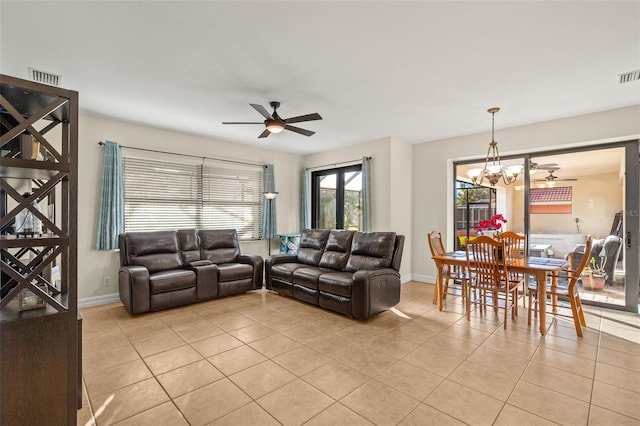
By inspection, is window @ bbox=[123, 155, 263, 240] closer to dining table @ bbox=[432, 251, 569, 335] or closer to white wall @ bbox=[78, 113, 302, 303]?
white wall @ bbox=[78, 113, 302, 303]

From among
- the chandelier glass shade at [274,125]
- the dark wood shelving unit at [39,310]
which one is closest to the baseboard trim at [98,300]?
the dark wood shelving unit at [39,310]

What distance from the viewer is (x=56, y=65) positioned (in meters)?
2.93

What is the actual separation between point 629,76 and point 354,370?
3989mm

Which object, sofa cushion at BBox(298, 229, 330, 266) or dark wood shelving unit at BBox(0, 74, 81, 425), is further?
sofa cushion at BBox(298, 229, 330, 266)

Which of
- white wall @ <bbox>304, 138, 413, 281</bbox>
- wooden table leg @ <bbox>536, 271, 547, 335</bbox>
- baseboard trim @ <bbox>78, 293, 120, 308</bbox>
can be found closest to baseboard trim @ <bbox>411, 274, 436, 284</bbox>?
white wall @ <bbox>304, 138, 413, 281</bbox>

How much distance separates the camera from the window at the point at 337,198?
6.42 meters

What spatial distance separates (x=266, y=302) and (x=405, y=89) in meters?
3.42

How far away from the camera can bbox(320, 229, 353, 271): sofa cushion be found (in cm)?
459

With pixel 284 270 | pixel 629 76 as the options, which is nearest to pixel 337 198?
pixel 284 270

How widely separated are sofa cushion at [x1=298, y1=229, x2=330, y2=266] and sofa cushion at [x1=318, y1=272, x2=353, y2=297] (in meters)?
0.74

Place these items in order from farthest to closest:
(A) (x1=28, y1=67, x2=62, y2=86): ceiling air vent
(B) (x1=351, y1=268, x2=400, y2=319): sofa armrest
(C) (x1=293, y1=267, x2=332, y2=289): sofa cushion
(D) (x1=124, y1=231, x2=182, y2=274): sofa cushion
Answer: (D) (x1=124, y1=231, x2=182, y2=274): sofa cushion, (C) (x1=293, y1=267, x2=332, y2=289): sofa cushion, (B) (x1=351, y1=268, x2=400, y2=319): sofa armrest, (A) (x1=28, y1=67, x2=62, y2=86): ceiling air vent

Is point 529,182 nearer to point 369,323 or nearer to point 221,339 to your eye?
point 369,323

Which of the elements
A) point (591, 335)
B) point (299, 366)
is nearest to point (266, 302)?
point (299, 366)

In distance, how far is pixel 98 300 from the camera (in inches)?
175
